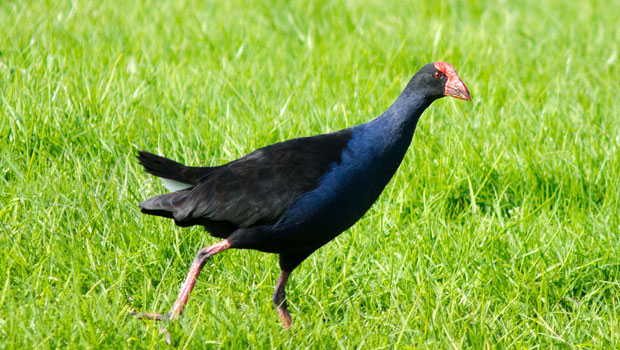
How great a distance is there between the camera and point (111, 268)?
329 cm

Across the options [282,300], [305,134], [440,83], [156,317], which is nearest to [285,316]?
[282,300]

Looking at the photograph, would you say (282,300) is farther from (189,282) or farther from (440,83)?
(440,83)

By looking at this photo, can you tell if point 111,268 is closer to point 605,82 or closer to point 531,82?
point 531,82

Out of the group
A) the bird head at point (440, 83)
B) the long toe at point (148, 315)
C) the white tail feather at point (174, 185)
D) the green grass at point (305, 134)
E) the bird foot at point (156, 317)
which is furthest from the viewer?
the white tail feather at point (174, 185)

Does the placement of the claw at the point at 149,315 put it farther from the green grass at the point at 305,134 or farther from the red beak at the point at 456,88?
the red beak at the point at 456,88

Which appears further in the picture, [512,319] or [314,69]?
[314,69]

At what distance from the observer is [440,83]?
126 inches

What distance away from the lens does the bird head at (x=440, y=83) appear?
125 inches

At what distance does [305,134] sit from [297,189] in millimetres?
1335

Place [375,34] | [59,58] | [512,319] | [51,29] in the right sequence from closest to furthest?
1. [512,319]
2. [59,58]
3. [51,29]
4. [375,34]

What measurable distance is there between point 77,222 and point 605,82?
362cm

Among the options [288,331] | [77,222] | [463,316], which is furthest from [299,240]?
[77,222]

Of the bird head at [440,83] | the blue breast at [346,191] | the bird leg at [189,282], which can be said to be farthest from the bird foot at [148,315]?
the bird head at [440,83]

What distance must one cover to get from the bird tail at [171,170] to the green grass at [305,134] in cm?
29
